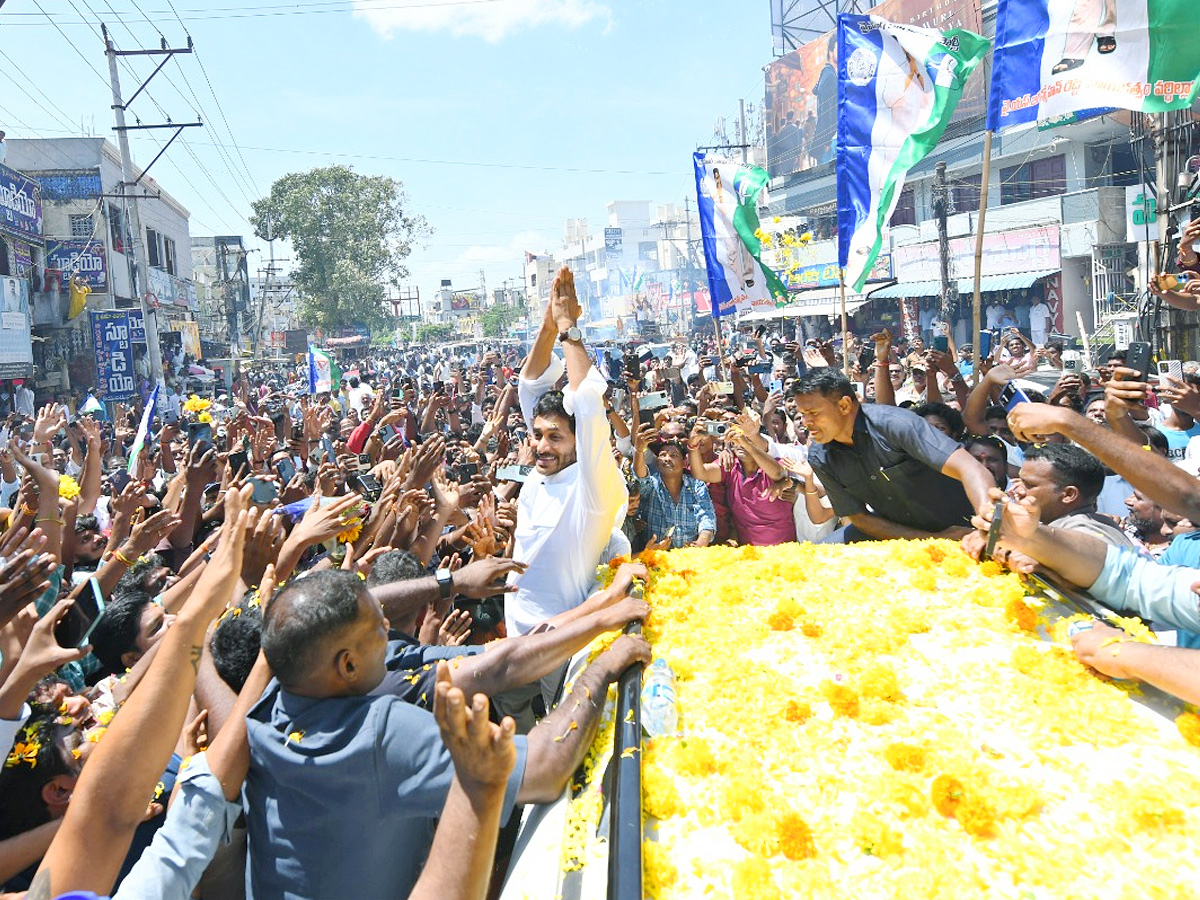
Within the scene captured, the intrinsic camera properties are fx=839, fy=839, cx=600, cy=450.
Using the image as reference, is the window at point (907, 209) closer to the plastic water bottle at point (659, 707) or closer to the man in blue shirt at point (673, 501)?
the man in blue shirt at point (673, 501)

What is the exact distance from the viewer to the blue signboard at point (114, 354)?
17.3m

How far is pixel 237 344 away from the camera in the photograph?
2312 inches

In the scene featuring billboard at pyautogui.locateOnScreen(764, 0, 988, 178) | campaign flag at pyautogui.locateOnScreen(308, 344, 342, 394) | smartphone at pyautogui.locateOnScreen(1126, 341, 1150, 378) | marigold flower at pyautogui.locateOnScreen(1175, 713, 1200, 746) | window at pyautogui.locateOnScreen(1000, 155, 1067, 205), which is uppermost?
billboard at pyautogui.locateOnScreen(764, 0, 988, 178)

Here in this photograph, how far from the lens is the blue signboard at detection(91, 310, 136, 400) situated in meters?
17.3

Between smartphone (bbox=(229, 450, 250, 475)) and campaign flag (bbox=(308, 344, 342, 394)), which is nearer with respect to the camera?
smartphone (bbox=(229, 450, 250, 475))

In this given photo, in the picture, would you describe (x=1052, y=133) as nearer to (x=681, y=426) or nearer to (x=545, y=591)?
(x=681, y=426)

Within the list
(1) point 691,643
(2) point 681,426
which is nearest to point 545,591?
(1) point 691,643

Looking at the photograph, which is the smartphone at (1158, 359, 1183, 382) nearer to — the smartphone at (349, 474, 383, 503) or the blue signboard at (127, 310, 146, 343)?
the smartphone at (349, 474, 383, 503)

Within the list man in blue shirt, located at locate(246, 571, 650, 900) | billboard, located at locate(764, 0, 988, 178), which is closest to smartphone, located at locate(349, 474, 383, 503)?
man in blue shirt, located at locate(246, 571, 650, 900)

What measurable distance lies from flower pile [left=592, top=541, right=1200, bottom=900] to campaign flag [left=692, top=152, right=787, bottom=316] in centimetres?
994

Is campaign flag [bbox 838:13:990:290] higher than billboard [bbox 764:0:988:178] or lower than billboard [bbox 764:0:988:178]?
lower

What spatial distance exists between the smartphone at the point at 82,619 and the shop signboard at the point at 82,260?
3008 cm

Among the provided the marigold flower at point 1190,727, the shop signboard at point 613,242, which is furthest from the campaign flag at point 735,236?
the shop signboard at point 613,242

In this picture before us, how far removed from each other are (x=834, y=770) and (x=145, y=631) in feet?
10.0
